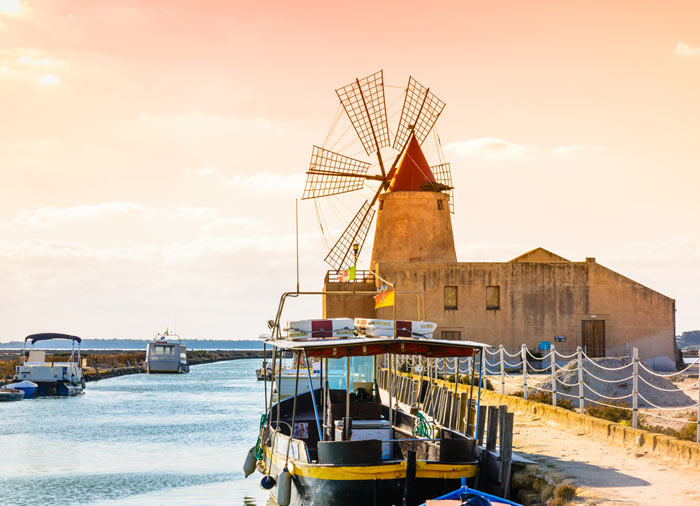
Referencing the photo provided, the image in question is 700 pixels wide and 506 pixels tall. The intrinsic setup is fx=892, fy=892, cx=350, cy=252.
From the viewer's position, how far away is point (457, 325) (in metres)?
39.1

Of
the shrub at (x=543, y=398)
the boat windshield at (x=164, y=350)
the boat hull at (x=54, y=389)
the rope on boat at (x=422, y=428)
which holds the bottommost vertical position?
the boat hull at (x=54, y=389)

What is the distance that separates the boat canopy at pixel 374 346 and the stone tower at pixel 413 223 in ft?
95.5

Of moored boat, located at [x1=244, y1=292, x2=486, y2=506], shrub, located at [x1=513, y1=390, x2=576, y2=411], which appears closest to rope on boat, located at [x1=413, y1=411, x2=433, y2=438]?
moored boat, located at [x1=244, y1=292, x2=486, y2=506]

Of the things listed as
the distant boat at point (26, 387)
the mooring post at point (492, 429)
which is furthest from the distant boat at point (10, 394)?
the mooring post at point (492, 429)

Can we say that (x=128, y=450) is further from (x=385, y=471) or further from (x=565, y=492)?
(x=565, y=492)

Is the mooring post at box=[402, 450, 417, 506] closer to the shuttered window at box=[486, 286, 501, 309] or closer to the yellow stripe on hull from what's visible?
the yellow stripe on hull

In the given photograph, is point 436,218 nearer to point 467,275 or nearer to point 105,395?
point 467,275

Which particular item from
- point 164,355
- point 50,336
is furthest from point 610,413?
point 164,355

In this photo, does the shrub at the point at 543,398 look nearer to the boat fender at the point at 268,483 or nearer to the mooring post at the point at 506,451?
the mooring post at the point at 506,451

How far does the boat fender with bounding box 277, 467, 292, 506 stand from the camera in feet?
38.8

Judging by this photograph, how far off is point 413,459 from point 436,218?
3220 centimetres

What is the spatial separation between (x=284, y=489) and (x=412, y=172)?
107 feet

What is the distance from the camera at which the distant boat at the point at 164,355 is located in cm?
7681

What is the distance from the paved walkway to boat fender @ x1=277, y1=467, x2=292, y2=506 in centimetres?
339
